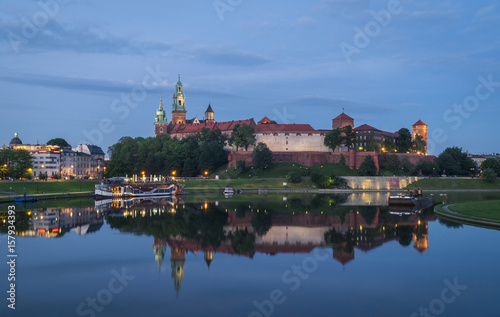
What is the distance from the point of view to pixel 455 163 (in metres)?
96.9

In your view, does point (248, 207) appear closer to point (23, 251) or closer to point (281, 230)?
point (281, 230)

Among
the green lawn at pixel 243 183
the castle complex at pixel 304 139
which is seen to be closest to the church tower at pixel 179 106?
the castle complex at pixel 304 139

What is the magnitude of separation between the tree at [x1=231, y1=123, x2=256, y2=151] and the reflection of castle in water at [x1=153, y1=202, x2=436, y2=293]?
60936mm

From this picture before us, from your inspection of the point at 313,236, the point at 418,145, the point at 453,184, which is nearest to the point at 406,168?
the point at 453,184

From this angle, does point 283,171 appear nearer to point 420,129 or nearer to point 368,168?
point 368,168

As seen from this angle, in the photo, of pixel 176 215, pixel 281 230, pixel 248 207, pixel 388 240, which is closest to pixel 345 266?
pixel 388 240

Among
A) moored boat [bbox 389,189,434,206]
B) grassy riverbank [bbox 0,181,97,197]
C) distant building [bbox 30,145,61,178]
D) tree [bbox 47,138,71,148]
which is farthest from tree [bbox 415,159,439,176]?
tree [bbox 47,138,71,148]

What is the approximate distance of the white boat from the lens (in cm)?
6706

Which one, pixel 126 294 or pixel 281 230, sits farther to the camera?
pixel 281 230

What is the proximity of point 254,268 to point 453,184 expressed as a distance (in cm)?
7064

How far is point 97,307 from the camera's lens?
15586 mm

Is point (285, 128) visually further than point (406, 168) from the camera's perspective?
Yes

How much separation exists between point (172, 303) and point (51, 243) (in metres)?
14.0

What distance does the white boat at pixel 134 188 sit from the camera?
6706cm
